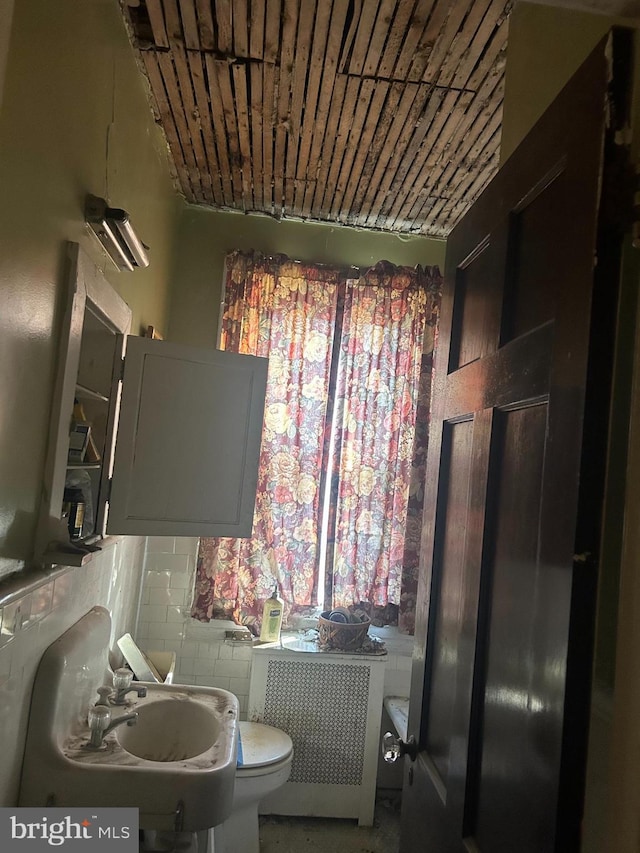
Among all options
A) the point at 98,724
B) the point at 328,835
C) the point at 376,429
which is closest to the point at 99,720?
the point at 98,724

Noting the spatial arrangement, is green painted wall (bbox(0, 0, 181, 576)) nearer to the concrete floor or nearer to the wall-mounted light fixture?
the wall-mounted light fixture

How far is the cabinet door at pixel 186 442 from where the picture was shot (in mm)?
2057

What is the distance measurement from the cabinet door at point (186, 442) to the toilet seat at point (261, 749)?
2.90 feet

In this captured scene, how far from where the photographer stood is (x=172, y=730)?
2.01 metres

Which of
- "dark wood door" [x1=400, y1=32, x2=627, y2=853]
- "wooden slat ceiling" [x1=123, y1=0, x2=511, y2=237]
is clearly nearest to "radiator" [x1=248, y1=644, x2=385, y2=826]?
"dark wood door" [x1=400, y1=32, x2=627, y2=853]

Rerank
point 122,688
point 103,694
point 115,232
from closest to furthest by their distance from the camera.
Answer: point 115,232 < point 103,694 < point 122,688

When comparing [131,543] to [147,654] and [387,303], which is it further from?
[387,303]

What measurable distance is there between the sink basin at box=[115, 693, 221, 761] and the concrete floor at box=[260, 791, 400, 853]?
3.02 ft

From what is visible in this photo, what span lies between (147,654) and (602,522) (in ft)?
8.23

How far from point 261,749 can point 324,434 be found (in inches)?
57.0

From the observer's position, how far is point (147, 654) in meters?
2.79

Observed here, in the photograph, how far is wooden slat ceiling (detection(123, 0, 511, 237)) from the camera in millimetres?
1836

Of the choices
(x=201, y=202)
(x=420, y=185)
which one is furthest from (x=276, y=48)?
(x=201, y=202)

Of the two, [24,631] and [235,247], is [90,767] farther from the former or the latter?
[235,247]
